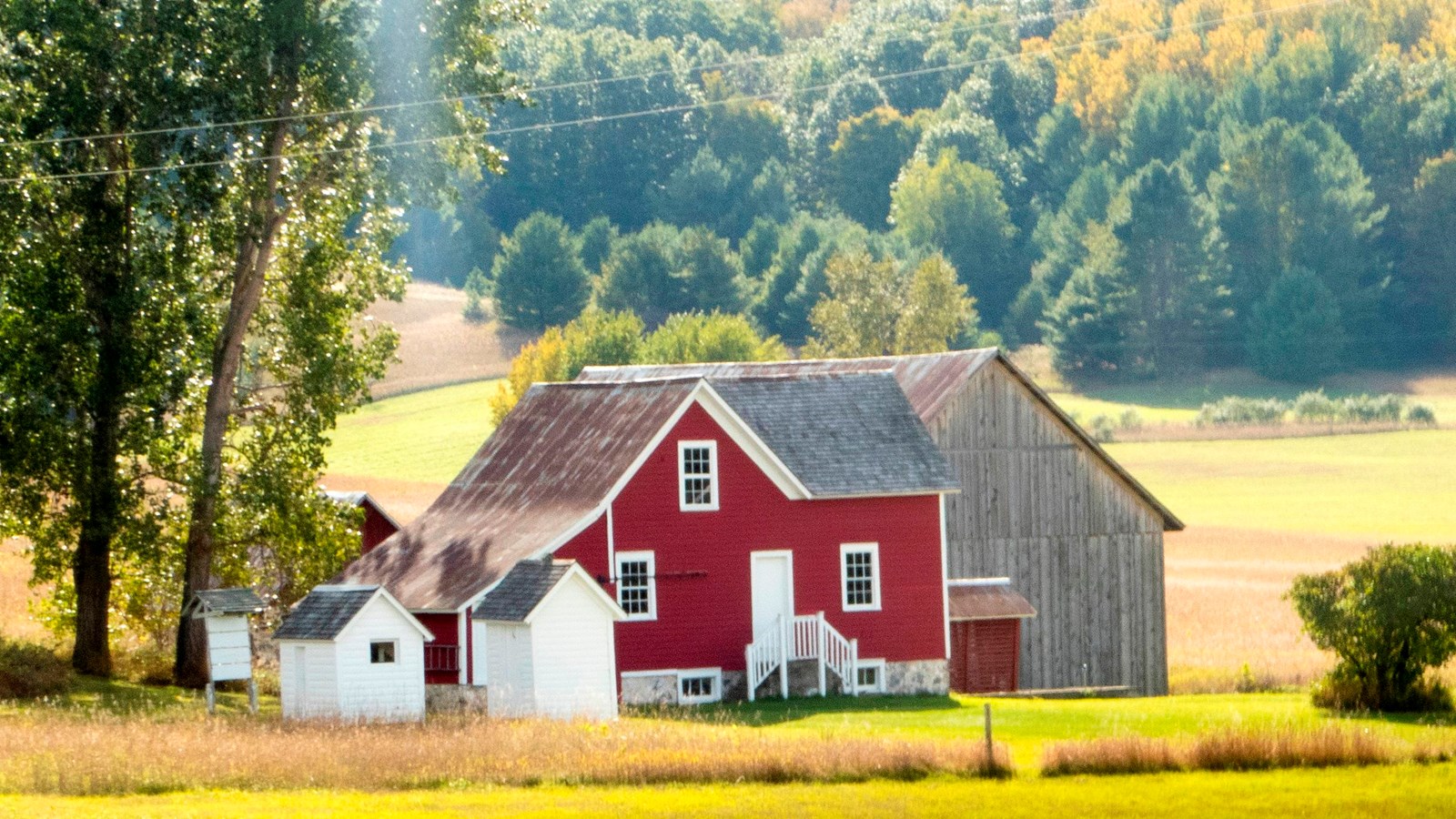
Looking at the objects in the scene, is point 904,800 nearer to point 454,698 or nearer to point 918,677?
point 454,698

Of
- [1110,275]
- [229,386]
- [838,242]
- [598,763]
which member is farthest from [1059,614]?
[838,242]

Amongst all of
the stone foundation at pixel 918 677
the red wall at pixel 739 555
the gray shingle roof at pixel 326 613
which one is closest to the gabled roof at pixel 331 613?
the gray shingle roof at pixel 326 613

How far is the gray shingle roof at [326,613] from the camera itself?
37562 millimetres

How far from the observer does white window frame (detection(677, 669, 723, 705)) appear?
136 feet

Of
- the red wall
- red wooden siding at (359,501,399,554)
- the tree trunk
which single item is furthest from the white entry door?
red wooden siding at (359,501,399,554)

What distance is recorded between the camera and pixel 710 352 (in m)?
103

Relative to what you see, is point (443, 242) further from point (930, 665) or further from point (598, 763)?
point (598, 763)

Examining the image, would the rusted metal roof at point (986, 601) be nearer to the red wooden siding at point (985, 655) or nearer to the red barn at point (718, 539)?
the red wooden siding at point (985, 655)

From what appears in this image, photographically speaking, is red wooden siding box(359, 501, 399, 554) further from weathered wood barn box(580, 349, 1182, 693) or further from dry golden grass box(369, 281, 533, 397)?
dry golden grass box(369, 281, 533, 397)

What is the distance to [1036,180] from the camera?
5876 inches

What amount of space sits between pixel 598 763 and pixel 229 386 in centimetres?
1827

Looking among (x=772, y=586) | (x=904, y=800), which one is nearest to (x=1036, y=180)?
(x=772, y=586)

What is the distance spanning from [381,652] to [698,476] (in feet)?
22.9

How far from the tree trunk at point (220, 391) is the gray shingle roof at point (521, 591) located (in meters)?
7.95
